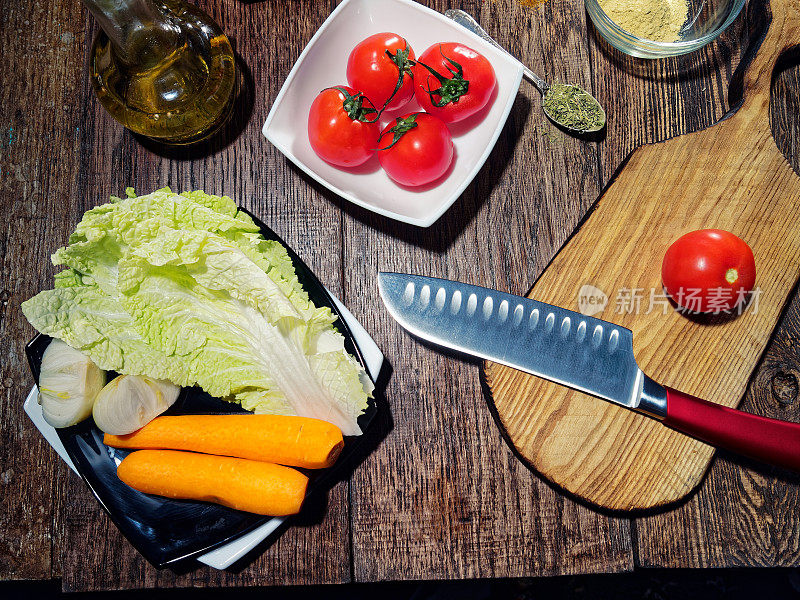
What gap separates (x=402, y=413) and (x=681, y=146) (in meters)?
0.72

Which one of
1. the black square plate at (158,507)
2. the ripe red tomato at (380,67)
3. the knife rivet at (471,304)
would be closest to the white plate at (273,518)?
the black square plate at (158,507)

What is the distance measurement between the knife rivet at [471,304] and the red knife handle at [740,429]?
35 cm

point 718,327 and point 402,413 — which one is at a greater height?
point 718,327

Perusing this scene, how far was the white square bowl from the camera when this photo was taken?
107 cm

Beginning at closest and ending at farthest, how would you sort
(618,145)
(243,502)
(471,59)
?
(243,502)
(471,59)
(618,145)

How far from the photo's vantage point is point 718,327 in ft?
3.50

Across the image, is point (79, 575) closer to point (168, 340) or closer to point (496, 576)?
point (168, 340)

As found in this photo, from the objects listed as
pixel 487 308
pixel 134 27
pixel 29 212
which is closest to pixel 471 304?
pixel 487 308

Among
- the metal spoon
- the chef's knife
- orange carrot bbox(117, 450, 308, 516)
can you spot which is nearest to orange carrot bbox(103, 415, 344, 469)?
orange carrot bbox(117, 450, 308, 516)

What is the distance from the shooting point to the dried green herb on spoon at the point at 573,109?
1.13 meters

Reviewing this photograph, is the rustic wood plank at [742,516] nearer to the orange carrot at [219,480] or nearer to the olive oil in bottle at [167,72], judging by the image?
the orange carrot at [219,480]

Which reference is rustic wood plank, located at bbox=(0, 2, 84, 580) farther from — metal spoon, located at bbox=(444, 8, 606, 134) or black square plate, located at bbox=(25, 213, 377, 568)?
metal spoon, located at bbox=(444, 8, 606, 134)

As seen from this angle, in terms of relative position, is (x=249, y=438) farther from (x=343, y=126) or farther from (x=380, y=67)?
(x=380, y=67)

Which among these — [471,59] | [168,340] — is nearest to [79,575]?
[168,340]
